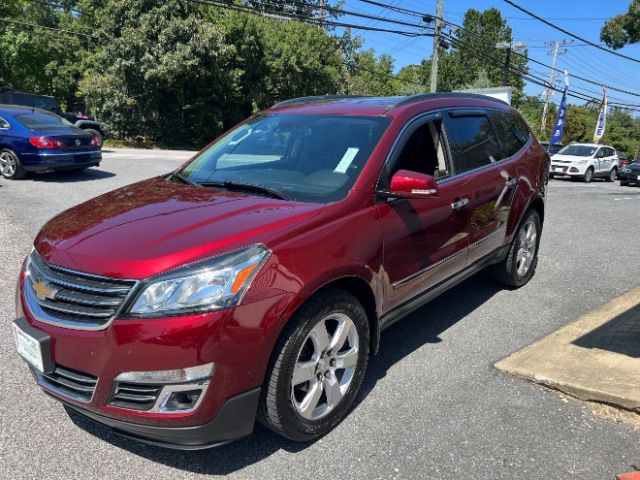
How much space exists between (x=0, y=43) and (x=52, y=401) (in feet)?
136

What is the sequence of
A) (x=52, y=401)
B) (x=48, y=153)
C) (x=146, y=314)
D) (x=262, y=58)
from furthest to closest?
(x=262, y=58), (x=48, y=153), (x=52, y=401), (x=146, y=314)

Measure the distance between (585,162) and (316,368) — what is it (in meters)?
22.4

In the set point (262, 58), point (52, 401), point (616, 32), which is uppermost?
point (616, 32)

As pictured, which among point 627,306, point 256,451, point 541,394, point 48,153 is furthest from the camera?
point 48,153

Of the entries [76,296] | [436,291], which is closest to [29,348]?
[76,296]

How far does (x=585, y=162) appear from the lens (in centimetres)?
2206

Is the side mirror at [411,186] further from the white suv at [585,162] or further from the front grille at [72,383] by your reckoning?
the white suv at [585,162]

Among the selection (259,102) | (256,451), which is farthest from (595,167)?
(256,451)

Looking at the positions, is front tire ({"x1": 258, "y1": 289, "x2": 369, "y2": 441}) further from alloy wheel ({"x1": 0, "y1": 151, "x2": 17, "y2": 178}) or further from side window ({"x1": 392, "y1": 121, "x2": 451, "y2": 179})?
alloy wheel ({"x1": 0, "y1": 151, "x2": 17, "y2": 178})

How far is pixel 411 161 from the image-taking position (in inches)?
144

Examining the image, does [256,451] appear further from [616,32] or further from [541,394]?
[616,32]

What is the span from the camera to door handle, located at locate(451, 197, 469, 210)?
12.8ft

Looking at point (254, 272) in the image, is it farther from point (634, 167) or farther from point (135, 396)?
point (634, 167)

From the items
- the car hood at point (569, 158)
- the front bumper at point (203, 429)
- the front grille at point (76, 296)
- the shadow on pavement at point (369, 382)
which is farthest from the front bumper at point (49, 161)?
the car hood at point (569, 158)
